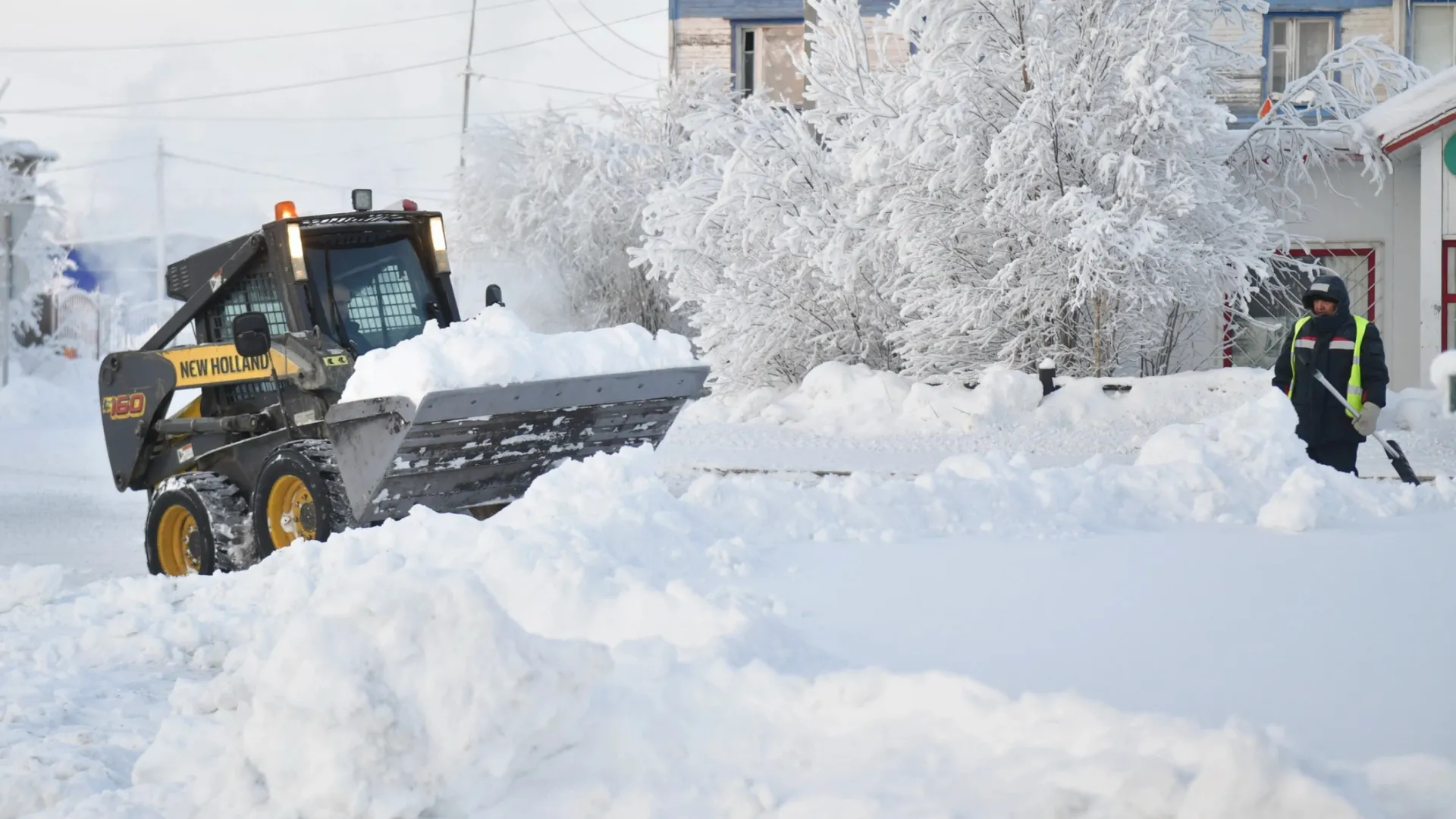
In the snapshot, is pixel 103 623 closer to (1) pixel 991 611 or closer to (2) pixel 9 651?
(2) pixel 9 651

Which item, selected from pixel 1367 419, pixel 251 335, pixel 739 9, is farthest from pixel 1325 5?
pixel 251 335

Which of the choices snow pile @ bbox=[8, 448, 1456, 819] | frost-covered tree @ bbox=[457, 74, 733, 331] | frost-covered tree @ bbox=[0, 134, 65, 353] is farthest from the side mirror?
frost-covered tree @ bbox=[0, 134, 65, 353]

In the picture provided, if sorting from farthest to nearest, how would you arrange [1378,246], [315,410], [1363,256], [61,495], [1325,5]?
[1325,5] < [1363,256] < [1378,246] < [61,495] < [315,410]

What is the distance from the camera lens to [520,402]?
7965mm

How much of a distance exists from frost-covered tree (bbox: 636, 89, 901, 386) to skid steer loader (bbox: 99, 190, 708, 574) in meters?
10.1

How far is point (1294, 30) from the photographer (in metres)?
27.5

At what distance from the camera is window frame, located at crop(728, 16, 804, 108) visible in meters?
29.2

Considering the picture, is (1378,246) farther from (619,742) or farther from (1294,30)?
(619,742)

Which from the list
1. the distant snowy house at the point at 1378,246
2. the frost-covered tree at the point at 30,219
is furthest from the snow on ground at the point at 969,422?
the frost-covered tree at the point at 30,219

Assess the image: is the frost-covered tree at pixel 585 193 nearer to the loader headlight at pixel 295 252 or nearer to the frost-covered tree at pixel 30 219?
the frost-covered tree at pixel 30 219

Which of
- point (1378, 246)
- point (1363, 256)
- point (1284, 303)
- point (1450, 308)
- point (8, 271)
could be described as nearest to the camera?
point (1450, 308)

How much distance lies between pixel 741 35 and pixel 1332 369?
22349 millimetres

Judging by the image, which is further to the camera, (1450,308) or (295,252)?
(1450,308)

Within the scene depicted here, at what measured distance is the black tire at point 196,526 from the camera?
859 centimetres
